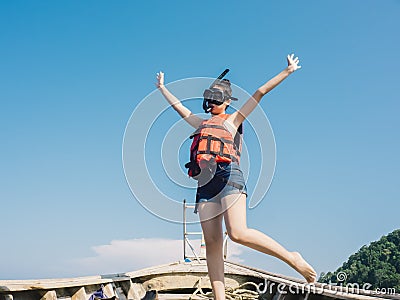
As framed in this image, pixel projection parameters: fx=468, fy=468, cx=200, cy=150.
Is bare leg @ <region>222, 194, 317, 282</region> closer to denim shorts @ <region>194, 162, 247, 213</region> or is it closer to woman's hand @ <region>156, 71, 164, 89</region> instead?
denim shorts @ <region>194, 162, 247, 213</region>

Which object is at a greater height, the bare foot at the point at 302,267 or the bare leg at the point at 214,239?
the bare leg at the point at 214,239

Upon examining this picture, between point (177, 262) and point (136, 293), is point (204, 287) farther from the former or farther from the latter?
point (177, 262)

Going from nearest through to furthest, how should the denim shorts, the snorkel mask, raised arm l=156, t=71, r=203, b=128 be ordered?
the denim shorts, the snorkel mask, raised arm l=156, t=71, r=203, b=128

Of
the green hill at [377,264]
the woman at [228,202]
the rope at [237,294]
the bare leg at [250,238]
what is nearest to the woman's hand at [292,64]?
the woman at [228,202]

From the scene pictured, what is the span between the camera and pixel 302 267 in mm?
2824

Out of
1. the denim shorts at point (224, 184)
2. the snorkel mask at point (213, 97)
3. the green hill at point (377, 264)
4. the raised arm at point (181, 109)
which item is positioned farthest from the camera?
the green hill at point (377, 264)

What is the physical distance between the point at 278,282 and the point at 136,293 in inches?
59.4

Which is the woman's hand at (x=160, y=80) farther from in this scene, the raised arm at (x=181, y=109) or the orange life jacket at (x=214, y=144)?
the orange life jacket at (x=214, y=144)

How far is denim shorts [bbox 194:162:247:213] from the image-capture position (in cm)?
293

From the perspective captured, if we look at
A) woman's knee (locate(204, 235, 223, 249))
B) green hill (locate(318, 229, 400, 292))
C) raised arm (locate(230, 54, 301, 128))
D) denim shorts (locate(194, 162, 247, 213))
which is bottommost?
woman's knee (locate(204, 235, 223, 249))

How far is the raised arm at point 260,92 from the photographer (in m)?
3.00

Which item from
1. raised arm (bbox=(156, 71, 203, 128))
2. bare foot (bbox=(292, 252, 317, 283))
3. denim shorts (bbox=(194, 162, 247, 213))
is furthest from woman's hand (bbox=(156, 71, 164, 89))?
bare foot (bbox=(292, 252, 317, 283))

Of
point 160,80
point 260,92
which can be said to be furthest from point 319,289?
point 160,80

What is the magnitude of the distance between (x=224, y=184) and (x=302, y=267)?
69 centimetres
